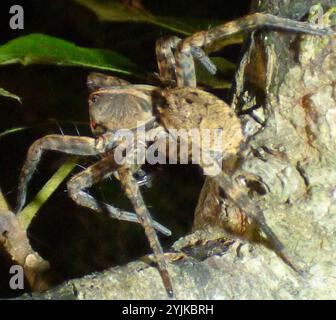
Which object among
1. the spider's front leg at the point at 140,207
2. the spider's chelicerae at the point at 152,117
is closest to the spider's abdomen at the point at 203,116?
the spider's chelicerae at the point at 152,117

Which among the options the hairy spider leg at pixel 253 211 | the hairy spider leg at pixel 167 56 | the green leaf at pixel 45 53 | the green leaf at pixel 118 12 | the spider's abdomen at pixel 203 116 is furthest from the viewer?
the green leaf at pixel 118 12

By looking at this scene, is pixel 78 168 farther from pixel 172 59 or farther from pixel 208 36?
pixel 208 36

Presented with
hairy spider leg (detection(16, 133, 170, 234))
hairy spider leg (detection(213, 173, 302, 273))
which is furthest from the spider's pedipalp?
hairy spider leg (detection(213, 173, 302, 273))

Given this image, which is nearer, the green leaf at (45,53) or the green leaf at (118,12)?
the green leaf at (45,53)


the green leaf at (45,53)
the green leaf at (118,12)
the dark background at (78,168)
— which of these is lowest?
the dark background at (78,168)

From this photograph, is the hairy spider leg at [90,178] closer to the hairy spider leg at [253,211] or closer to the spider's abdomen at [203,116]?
the spider's abdomen at [203,116]

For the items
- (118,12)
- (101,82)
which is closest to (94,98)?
(101,82)

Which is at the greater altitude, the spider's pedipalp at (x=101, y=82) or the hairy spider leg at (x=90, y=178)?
the spider's pedipalp at (x=101, y=82)

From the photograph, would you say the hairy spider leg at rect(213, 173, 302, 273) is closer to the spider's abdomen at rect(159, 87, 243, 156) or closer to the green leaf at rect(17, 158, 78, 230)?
the spider's abdomen at rect(159, 87, 243, 156)
